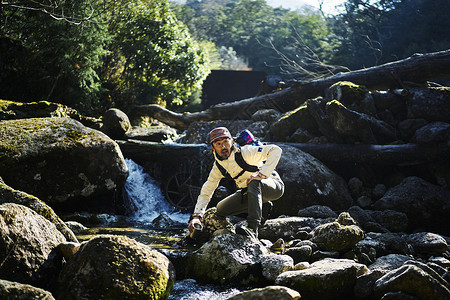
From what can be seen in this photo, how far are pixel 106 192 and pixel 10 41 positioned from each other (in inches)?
280

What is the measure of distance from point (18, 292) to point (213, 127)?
12.3 m

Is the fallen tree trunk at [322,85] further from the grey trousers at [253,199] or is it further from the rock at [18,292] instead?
the rock at [18,292]

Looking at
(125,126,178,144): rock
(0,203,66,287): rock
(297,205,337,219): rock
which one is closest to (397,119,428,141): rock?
(297,205,337,219): rock

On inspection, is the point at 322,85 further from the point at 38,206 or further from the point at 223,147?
the point at 38,206

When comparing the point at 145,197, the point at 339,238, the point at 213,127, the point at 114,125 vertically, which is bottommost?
the point at 145,197

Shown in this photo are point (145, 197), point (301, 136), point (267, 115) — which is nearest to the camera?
point (145, 197)

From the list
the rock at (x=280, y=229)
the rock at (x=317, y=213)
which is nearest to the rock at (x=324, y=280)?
the rock at (x=280, y=229)

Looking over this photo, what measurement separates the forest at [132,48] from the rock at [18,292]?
749 cm

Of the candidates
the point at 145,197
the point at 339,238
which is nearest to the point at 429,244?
the point at 339,238

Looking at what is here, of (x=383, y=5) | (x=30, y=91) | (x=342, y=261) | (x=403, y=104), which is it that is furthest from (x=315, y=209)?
(x=383, y=5)

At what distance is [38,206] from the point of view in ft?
17.7

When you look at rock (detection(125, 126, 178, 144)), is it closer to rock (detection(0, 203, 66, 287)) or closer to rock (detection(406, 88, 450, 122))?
rock (detection(406, 88, 450, 122))

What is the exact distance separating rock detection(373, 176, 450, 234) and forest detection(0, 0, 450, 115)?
5797 mm

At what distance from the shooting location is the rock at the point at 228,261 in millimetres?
5242
